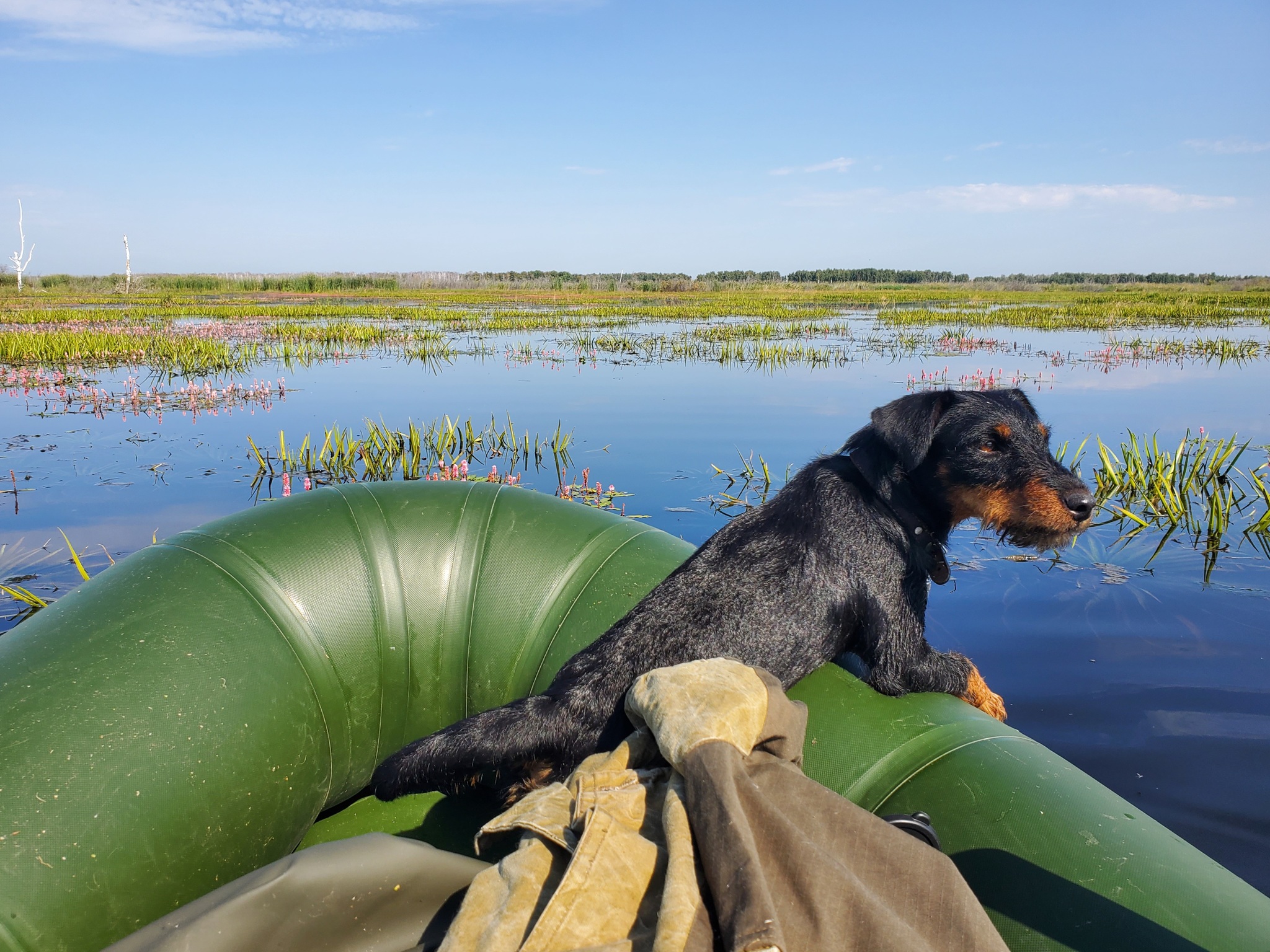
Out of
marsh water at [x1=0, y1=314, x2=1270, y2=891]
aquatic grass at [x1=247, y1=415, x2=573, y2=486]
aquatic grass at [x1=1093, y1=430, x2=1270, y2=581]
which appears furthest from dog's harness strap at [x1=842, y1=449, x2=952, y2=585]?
aquatic grass at [x1=1093, y1=430, x2=1270, y2=581]

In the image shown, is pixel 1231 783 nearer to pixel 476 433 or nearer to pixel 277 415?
pixel 476 433

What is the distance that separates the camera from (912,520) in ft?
7.95

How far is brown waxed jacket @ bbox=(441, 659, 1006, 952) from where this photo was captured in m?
1.15

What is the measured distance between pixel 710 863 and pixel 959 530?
6.30 m

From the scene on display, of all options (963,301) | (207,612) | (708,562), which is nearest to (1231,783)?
(708,562)

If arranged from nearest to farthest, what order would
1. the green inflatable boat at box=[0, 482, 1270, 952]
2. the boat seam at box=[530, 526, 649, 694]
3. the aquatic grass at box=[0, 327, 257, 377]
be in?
the green inflatable boat at box=[0, 482, 1270, 952]
the boat seam at box=[530, 526, 649, 694]
the aquatic grass at box=[0, 327, 257, 377]

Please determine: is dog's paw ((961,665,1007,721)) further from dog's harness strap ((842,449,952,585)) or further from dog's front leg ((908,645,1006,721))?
dog's harness strap ((842,449,952,585))

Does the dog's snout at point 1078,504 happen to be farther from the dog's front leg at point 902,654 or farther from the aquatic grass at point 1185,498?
the aquatic grass at point 1185,498

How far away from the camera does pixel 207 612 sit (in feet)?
6.83

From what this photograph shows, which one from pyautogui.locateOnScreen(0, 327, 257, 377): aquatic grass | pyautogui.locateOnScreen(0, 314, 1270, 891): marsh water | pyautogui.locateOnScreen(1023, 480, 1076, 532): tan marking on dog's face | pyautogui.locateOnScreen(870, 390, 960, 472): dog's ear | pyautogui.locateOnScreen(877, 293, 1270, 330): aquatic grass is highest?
pyautogui.locateOnScreen(877, 293, 1270, 330): aquatic grass

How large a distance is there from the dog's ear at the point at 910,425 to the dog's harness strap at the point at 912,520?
84 millimetres

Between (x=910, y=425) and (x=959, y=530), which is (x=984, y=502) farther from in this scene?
(x=959, y=530)

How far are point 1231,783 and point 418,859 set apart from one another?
377 cm

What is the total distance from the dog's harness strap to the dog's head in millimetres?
82
